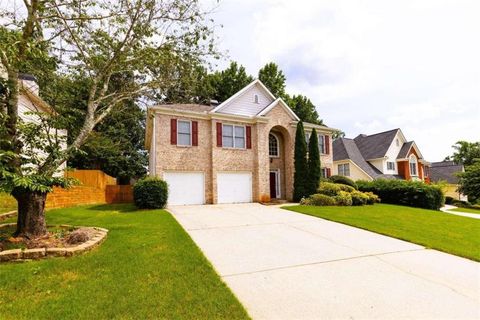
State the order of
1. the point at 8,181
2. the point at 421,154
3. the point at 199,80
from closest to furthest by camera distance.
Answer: the point at 8,181 → the point at 199,80 → the point at 421,154

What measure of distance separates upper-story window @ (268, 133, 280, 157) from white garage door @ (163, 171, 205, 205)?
6.04m

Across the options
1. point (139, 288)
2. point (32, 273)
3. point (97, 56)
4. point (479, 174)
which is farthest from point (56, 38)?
point (479, 174)

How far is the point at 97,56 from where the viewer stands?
938cm

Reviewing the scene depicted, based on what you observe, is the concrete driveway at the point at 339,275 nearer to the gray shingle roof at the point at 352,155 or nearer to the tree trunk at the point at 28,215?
the tree trunk at the point at 28,215

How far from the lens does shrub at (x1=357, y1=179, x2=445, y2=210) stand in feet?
58.7

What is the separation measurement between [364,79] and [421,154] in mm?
22462

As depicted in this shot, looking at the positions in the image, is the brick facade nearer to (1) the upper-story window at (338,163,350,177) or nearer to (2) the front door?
(2) the front door

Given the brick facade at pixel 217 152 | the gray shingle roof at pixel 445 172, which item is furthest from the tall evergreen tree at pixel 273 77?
the gray shingle roof at pixel 445 172

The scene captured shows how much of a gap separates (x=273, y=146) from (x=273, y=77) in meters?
15.6

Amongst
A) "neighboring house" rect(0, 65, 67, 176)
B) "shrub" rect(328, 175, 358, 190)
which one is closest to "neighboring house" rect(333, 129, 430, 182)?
"shrub" rect(328, 175, 358, 190)

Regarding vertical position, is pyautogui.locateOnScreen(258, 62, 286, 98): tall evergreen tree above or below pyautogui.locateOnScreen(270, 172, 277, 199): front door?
above

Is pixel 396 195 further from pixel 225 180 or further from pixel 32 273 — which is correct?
pixel 32 273

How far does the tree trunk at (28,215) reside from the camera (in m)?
6.41

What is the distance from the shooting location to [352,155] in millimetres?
28094
